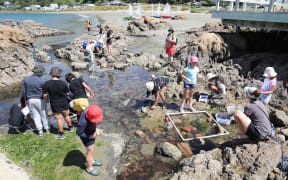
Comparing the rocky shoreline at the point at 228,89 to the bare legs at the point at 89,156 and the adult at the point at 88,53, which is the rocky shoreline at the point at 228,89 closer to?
the adult at the point at 88,53

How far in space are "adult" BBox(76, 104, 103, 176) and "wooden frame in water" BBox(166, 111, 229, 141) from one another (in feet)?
10.7

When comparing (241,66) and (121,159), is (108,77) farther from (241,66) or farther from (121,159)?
(121,159)

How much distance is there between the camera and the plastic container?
407 inches

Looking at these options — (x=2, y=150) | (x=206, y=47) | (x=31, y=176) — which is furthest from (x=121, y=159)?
(x=206, y=47)

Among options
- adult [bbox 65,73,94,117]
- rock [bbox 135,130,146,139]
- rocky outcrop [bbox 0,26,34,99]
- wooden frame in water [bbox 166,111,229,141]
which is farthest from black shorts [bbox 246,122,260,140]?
rocky outcrop [bbox 0,26,34,99]

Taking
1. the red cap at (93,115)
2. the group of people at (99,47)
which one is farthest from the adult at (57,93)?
the group of people at (99,47)

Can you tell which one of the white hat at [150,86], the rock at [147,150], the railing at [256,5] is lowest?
the rock at [147,150]

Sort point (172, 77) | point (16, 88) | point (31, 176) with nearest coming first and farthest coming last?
point (31, 176) < point (16, 88) < point (172, 77)

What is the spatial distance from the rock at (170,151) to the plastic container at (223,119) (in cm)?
274

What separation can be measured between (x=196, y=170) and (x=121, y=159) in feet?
8.45

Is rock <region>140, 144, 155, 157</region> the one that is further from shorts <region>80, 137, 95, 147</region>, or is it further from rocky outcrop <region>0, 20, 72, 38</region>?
rocky outcrop <region>0, 20, 72, 38</region>

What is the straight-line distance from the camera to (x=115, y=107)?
12273mm

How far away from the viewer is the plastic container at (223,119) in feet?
33.9

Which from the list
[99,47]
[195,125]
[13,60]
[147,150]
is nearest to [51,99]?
[147,150]
